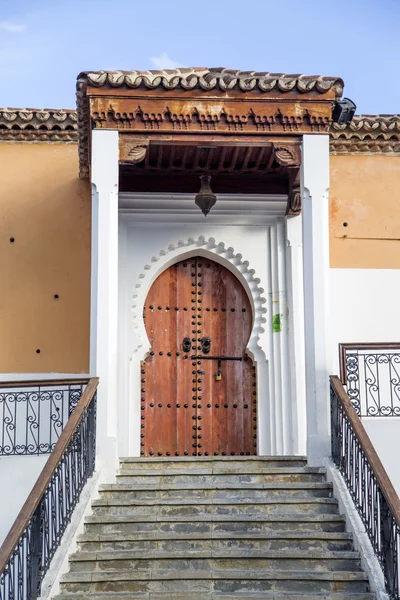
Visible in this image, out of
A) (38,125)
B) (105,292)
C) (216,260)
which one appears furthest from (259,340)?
(38,125)

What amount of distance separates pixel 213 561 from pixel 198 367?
14.2 feet

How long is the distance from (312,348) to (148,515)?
7.98ft

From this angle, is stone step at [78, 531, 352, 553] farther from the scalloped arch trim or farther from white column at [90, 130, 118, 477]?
the scalloped arch trim

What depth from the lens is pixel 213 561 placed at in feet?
25.8

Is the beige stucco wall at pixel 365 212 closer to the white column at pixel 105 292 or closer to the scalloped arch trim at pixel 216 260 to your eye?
the scalloped arch trim at pixel 216 260

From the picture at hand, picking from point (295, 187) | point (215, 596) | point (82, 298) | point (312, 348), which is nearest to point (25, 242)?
point (82, 298)

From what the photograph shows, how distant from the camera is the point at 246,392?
39.3ft

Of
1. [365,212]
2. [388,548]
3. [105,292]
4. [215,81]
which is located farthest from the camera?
[365,212]

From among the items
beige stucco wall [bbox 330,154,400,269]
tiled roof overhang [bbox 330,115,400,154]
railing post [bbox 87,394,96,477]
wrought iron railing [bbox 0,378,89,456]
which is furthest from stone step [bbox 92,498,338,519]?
tiled roof overhang [bbox 330,115,400,154]

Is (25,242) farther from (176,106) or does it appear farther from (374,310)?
(374,310)

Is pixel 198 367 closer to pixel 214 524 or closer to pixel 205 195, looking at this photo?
pixel 205 195

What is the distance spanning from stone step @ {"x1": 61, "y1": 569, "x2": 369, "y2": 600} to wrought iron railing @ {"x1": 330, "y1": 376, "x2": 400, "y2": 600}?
0.37 meters

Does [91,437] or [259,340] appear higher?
[259,340]

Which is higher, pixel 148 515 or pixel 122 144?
pixel 122 144
